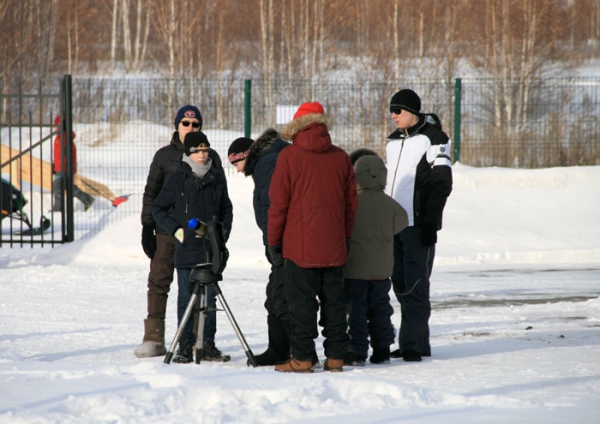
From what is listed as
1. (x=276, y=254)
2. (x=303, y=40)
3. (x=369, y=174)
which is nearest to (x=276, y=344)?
(x=276, y=254)

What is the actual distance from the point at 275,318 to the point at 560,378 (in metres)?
1.93

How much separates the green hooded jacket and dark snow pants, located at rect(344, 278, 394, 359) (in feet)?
0.26

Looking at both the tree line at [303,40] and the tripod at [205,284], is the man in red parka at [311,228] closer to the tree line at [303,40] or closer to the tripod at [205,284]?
the tripod at [205,284]

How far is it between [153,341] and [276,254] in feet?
4.77

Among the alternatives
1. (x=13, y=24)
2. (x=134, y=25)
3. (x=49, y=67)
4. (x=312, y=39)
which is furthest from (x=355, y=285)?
(x=134, y=25)

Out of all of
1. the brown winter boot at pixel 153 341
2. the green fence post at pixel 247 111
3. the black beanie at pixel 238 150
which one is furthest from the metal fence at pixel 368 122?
the black beanie at pixel 238 150

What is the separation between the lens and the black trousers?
5941 millimetres

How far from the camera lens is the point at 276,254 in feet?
19.8

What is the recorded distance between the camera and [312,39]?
1518 inches

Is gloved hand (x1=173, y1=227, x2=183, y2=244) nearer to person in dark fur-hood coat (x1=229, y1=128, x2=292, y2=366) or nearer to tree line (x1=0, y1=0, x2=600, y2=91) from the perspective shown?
person in dark fur-hood coat (x1=229, y1=128, x2=292, y2=366)

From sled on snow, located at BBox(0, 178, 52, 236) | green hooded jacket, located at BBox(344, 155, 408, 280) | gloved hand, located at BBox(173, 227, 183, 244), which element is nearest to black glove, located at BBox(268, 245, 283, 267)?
green hooded jacket, located at BBox(344, 155, 408, 280)

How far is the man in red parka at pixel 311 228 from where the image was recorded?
5.86 metres

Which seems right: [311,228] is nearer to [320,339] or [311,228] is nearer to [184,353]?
[184,353]

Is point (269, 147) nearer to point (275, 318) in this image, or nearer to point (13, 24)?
point (275, 318)
